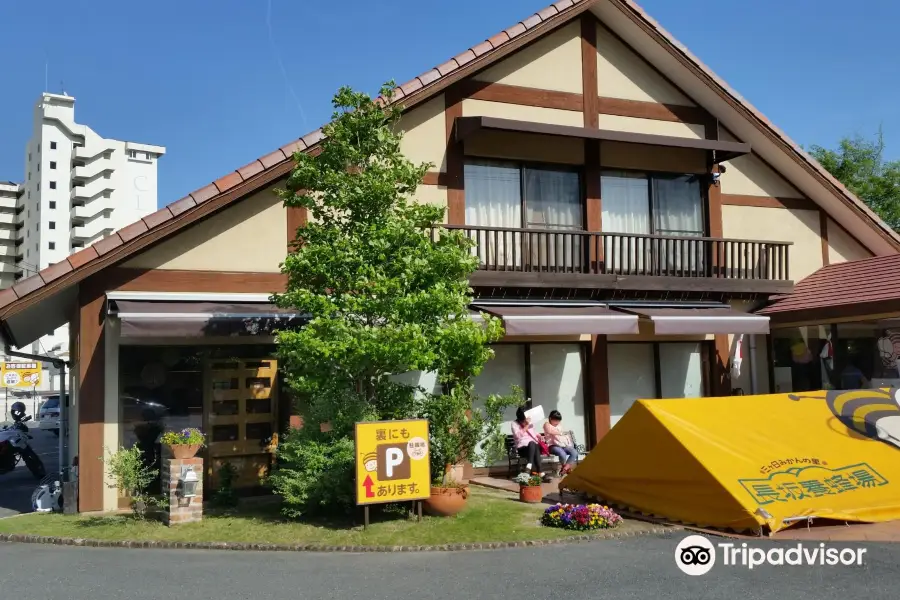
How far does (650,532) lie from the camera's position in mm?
9273

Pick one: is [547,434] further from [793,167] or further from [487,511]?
[793,167]

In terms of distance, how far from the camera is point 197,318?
38.0 feet

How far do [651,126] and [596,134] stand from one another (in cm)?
187

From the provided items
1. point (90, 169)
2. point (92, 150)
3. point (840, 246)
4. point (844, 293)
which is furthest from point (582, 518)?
point (92, 150)

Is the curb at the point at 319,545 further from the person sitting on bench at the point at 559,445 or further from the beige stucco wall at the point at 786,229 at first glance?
the beige stucco wall at the point at 786,229

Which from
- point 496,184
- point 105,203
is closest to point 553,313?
point 496,184

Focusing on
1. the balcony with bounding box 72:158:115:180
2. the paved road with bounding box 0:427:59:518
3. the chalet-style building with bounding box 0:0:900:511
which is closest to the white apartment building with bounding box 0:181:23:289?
the balcony with bounding box 72:158:115:180

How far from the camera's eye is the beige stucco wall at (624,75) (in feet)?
51.9

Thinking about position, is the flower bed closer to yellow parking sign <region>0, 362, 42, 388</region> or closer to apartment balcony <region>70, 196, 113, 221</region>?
yellow parking sign <region>0, 362, 42, 388</region>

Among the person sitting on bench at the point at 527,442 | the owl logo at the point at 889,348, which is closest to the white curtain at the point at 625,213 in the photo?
the person sitting on bench at the point at 527,442

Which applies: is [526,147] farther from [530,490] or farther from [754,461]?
[754,461]

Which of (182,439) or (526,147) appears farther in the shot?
(526,147)

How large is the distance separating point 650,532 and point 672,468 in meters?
0.87

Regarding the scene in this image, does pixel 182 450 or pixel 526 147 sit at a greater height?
pixel 526 147
